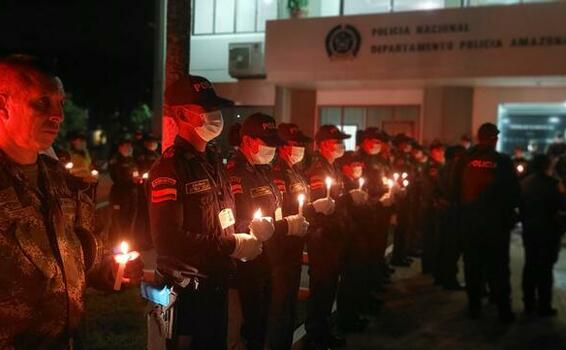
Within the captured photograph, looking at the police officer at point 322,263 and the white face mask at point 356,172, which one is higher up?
the white face mask at point 356,172

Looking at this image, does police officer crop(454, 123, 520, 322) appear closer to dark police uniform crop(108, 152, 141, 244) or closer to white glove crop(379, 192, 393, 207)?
white glove crop(379, 192, 393, 207)

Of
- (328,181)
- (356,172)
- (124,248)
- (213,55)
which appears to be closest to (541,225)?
(356,172)

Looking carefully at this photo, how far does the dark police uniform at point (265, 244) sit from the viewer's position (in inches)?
157

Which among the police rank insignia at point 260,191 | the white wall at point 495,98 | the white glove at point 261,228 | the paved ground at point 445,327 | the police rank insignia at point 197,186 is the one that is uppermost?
the white wall at point 495,98

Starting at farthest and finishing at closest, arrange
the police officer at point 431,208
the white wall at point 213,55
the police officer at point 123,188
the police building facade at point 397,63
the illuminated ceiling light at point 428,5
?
the white wall at point 213,55 < the illuminated ceiling light at point 428,5 < the police building facade at point 397,63 < the police officer at point 123,188 < the police officer at point 431,208

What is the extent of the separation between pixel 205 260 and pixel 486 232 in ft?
13.9

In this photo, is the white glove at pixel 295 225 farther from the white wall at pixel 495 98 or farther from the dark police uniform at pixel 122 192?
the white wall at pixel 495 98

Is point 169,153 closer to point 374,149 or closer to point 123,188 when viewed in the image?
point 374,149

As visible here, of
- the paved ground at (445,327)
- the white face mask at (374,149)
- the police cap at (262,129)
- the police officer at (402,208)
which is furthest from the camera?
the police officer at (402,208)

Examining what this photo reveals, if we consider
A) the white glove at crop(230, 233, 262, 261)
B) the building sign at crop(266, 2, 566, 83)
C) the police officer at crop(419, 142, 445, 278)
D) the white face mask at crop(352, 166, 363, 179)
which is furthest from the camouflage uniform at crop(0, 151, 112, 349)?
the building sign at crop(266, 2, 566, 83)

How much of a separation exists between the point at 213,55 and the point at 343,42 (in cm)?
671

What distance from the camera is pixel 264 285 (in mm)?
4250

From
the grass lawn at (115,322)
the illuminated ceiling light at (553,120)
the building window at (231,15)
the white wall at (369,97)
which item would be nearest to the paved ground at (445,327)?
the grass lawn at (115,322)

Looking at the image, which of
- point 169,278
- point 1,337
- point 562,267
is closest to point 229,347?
point 169,278
